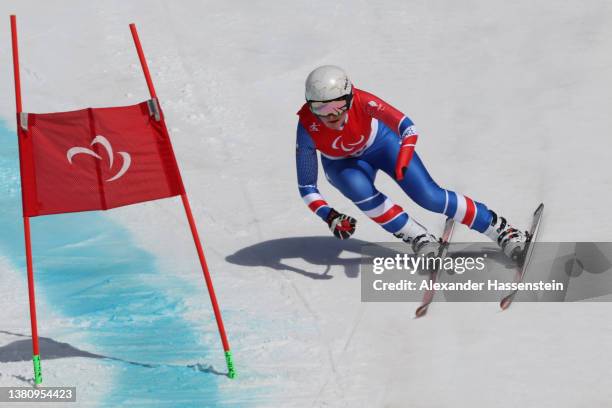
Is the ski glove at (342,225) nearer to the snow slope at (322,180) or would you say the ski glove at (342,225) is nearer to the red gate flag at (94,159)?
the snow slope at (322,180)

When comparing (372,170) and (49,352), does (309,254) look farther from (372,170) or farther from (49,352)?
(49,352)

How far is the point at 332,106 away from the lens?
862cm

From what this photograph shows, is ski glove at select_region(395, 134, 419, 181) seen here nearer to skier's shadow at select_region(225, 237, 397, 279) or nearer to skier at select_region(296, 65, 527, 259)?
skier at select_region(296, 65, 527, 259)

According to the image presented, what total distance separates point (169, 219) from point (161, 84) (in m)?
3.92

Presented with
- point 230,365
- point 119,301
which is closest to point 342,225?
point 230,365

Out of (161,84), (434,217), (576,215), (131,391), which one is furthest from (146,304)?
(161,84)

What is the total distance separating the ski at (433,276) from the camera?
8477 millimetres

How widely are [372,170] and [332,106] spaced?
99 centimetres

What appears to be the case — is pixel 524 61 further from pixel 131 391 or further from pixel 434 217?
pixel 131 391

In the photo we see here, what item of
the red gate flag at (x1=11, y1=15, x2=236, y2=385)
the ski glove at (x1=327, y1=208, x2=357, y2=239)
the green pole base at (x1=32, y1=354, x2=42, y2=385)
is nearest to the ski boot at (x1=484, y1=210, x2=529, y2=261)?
the ski glove at (x1=327, y1=208, x2=357, y2=239)

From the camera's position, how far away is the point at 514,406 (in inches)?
270

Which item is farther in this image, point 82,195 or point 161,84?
point 161,84

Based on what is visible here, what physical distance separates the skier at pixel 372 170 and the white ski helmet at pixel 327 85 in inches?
5.5

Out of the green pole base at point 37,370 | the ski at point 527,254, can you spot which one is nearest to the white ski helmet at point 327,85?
the ski at point 527,254
